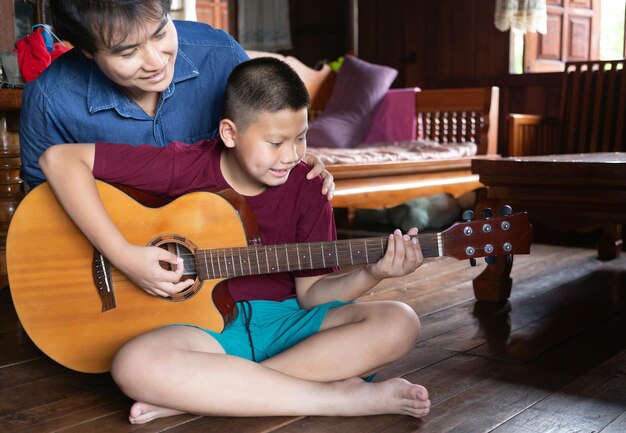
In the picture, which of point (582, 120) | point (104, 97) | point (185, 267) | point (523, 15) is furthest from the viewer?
point (523, 15)

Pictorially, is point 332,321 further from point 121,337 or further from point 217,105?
point 217,105

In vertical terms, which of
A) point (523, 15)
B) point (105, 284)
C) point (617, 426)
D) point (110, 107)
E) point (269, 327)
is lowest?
point (617, 426)

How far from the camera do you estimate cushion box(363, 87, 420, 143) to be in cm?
392

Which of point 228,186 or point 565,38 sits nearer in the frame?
point 228,186

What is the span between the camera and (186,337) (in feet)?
4.11

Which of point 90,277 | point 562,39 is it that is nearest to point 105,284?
point 90,277

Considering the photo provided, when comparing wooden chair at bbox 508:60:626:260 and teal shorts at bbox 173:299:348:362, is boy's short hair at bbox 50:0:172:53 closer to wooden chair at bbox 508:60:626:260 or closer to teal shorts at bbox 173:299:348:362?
teal shorts at bbox 173:299:348:362

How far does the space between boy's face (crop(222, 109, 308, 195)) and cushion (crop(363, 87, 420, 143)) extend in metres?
2.66

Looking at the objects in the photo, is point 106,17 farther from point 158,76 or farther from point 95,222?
point 95,222

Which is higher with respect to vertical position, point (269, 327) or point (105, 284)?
point (105, 284)

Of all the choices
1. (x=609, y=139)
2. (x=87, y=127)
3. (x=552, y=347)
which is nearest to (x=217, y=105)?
(x=87, y=127)

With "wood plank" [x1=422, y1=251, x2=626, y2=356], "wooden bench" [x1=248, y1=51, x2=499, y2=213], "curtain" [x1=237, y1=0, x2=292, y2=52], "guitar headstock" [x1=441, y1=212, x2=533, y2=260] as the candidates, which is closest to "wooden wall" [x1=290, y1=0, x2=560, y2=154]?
"curtain" [x1=237, y1=0, x2=292, y2=52]

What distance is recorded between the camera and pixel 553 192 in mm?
2025

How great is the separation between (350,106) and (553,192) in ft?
6.58
